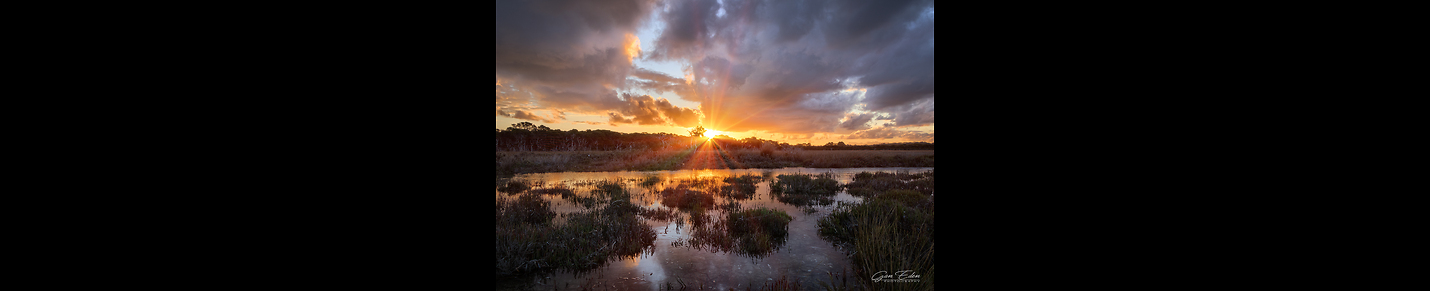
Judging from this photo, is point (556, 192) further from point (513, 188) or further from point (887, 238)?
point (887, 238)

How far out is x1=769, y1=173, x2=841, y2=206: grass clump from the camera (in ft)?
29.2

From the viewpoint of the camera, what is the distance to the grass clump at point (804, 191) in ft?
29.2

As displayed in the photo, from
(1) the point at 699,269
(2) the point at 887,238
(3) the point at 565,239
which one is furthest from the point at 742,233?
(3) the point at 565,239

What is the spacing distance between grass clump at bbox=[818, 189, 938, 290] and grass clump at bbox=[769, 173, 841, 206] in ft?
5.64

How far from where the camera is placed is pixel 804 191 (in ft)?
33.9

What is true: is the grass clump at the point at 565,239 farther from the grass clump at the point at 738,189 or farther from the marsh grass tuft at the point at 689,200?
the grass clump at the point at 738,189

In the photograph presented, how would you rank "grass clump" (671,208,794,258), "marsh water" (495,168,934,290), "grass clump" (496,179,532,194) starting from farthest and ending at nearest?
"grass clump" (496,179,532,194) < "grass clump" (671,208,794,258) < "marsh water" (495,168,934,290)

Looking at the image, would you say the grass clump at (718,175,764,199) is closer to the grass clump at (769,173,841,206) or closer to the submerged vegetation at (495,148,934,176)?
the grass clump at (769,173,841,206)

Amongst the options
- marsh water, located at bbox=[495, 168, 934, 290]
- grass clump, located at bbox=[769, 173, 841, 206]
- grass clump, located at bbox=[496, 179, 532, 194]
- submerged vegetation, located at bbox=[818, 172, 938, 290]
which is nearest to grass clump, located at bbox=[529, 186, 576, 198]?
grass clump, located at bbox=[496, 179, 532, 194]

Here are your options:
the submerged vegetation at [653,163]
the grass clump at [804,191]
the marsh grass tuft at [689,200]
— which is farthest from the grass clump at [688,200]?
the submerged vegetation at [653,163]
